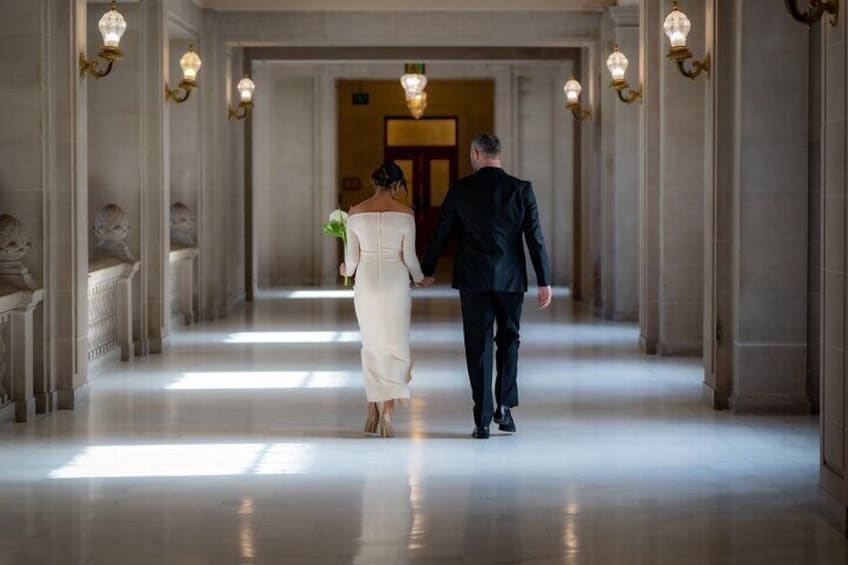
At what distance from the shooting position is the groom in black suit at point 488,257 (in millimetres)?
8539

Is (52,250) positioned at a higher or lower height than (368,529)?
higher

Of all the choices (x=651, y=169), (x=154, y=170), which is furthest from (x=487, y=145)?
(x=154, y=170)

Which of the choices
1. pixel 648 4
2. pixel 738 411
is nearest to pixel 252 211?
pixel 648 4

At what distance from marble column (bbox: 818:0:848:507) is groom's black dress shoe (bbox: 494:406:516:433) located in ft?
8.05

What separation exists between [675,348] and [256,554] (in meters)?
8.06

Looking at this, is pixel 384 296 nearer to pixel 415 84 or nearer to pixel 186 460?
pixel 186 460

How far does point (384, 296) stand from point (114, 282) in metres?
5.21

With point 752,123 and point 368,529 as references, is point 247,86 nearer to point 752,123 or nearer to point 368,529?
point 752,123

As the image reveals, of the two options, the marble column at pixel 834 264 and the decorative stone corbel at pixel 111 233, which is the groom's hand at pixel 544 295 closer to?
the marble column at pixel 834 264

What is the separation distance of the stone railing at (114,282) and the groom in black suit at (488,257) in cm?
505

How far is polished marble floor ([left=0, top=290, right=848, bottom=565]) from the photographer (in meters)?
5.93

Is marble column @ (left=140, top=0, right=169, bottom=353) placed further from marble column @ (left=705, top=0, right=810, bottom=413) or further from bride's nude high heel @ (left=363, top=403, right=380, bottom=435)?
marble column @ (left=705, top=0, right=810, bottom=413)

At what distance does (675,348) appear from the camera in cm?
1323

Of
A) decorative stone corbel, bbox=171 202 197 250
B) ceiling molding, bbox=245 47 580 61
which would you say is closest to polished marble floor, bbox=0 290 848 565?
decorative stone corbel, bbox=171 202 197 250
